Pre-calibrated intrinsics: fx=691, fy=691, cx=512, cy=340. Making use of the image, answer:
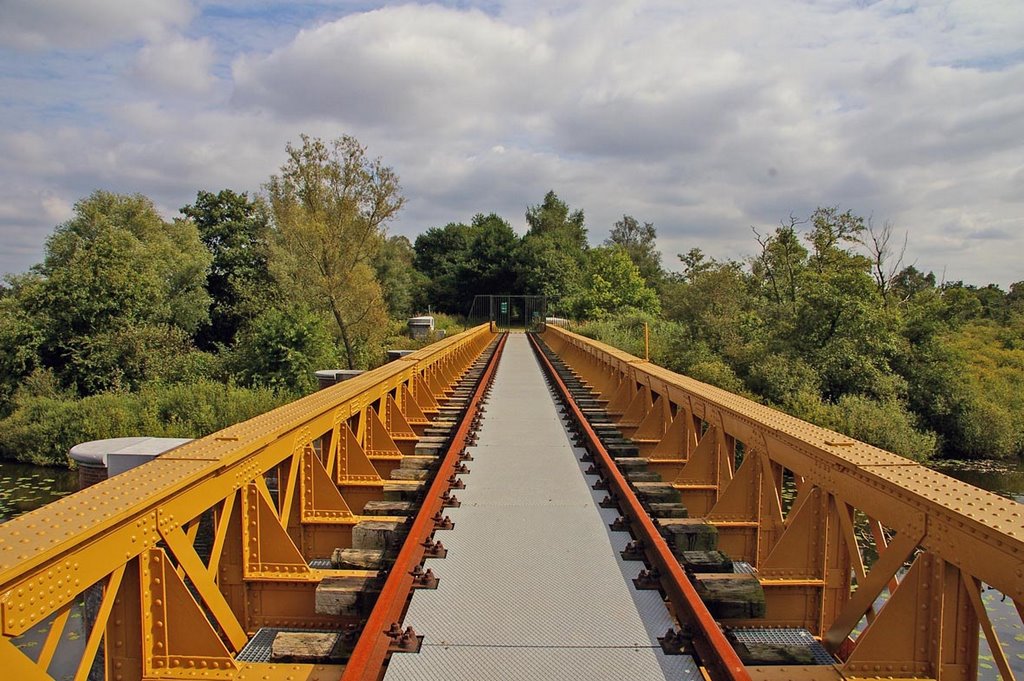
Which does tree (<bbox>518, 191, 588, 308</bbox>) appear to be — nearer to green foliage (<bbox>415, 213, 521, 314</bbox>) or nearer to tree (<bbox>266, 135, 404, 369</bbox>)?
green foliage (<bbox>415, 213, 521, 314</bbox>)

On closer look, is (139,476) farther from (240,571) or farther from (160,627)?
(240,571)

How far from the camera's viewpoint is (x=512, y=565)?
188 inches

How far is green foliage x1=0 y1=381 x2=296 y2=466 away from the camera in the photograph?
20891 mm

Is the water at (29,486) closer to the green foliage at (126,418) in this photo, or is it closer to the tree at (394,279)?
the green foliage at (126,418)

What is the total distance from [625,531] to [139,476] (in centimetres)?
360

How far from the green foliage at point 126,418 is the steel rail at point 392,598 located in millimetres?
16308

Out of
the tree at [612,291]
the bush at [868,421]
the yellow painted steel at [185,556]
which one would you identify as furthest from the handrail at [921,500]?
the tree at [612,291]

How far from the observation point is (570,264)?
65.2m

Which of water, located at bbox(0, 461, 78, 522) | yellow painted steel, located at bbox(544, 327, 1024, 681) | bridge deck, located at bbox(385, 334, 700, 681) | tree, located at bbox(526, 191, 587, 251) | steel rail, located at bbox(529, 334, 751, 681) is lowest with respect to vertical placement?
water, located at bbox(0, 461, 78, 522)

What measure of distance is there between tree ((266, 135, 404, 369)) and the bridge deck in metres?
24.9

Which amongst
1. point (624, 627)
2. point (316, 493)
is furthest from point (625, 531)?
point (316, 493)

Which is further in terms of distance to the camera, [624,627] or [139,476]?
[624,627]

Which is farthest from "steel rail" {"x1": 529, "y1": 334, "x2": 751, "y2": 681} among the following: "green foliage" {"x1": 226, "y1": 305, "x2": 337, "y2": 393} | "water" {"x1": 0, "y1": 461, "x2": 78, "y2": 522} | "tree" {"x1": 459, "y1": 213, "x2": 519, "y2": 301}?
"tree" {"x1": 459, "y1": 213, "x2": 519, "y2": 301}

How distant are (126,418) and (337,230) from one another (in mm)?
12300
